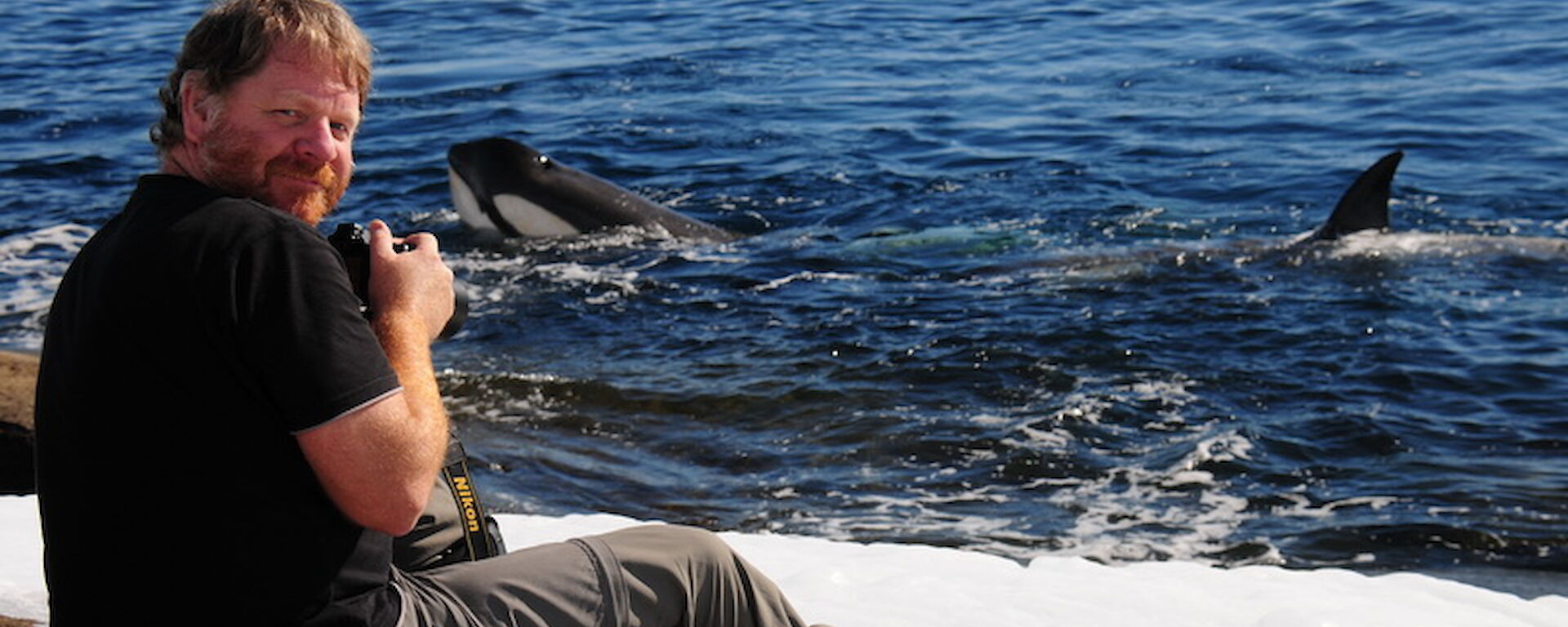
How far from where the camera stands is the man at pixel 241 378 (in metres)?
3.01

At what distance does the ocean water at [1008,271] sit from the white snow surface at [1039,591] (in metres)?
1.18

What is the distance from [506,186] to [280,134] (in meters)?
10.0

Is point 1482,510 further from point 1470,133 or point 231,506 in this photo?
point 1470,133

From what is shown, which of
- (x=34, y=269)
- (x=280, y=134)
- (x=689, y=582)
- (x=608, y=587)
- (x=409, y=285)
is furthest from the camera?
(x=34, y=269)

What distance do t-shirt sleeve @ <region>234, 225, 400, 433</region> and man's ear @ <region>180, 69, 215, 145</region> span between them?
0.34m

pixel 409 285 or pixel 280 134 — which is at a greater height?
pixel 280 134

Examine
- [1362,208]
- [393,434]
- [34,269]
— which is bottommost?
[34,269]

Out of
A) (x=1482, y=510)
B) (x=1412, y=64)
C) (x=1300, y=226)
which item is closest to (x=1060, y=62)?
(x=1412, y=64)

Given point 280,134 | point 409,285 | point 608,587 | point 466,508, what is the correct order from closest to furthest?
1. point 280,134
2. point 409,285
3. point 608,587
4. point 466,508

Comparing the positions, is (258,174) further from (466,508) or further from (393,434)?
(466,508)

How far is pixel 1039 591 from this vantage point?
18.4ft

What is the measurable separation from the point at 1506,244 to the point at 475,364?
655 centimetres

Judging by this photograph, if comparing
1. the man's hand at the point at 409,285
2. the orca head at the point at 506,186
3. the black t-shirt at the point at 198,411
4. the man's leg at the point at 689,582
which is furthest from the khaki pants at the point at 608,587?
the orca head at the point at 506,186

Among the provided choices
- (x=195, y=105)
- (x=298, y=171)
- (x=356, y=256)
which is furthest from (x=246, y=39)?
(x=356, y=256)
